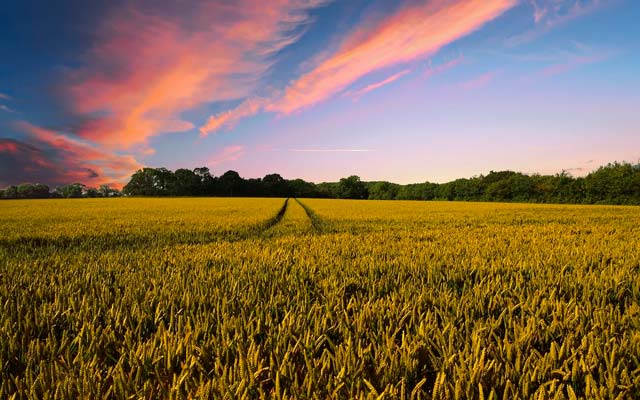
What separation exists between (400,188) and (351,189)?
22887 millimetres

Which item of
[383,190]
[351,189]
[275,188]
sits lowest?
[383,190]

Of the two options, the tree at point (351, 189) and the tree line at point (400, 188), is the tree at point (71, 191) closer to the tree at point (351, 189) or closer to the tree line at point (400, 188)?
the tree line at point (400, 188)

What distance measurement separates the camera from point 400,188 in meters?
143

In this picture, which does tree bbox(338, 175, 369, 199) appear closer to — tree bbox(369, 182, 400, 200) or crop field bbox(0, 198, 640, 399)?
tree bbox(369, 182, 400, 200)

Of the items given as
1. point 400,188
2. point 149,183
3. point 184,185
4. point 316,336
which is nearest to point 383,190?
point 400,188

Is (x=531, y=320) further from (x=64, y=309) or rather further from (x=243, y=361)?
(x=64, y=309)

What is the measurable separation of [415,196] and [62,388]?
A: 140 m

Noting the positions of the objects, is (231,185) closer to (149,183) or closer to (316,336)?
(149,183)

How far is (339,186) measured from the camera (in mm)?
145750

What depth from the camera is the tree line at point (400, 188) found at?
7506 cm

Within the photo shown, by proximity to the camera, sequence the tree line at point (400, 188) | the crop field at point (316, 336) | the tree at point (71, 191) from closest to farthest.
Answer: the crop field at point (316, 336) < the tree line at point (400, 188) < the tree at point (71, 191)

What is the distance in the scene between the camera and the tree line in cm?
7506

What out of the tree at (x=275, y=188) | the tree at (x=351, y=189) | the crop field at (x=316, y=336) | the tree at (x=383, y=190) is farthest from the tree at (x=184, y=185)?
the crop field at (x=316, y=336)

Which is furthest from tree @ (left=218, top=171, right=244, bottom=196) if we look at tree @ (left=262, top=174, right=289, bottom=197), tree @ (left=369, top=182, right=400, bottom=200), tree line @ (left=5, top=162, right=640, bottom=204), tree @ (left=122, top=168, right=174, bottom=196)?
tree @ (left=369, top=182, right=400, bottom=200)
